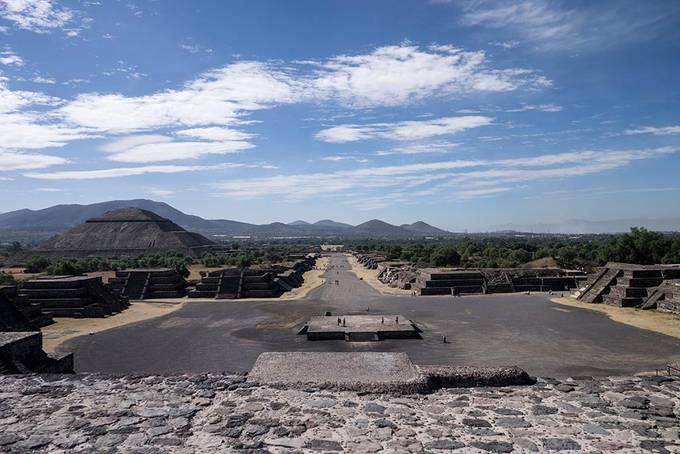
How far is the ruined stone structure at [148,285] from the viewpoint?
36406 mm

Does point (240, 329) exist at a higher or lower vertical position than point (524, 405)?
lower

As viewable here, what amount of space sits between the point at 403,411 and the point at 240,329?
16.5 m

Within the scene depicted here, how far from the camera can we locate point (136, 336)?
2106 centimetres

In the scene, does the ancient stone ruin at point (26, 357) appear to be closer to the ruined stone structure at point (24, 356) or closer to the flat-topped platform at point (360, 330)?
the ruined stone structure at point (24, 356)

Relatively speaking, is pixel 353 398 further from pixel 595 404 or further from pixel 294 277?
pixel 294 277

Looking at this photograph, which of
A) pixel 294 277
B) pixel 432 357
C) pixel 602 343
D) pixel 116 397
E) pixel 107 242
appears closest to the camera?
pixel 116 397

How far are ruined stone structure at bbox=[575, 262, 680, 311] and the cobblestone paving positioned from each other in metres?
22.8

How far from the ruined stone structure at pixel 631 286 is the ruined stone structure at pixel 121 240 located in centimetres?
7794

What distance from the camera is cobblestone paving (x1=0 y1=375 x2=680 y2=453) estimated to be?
5.82 meters

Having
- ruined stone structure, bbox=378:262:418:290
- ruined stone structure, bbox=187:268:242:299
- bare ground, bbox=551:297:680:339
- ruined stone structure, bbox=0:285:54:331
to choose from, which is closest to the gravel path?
bare ground, bbox=551:297:680:339

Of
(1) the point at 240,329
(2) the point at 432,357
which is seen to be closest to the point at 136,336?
(1) the point at 240,329

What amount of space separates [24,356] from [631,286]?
3103 centimetres

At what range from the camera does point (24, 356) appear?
32.3 ft

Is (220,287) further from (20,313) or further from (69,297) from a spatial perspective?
(20,313)
